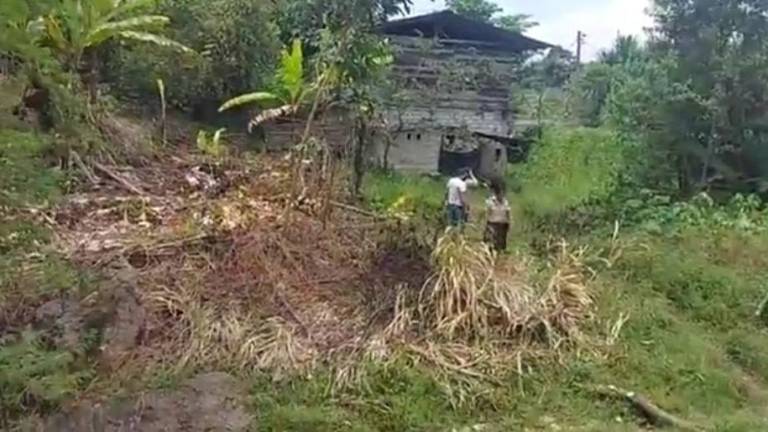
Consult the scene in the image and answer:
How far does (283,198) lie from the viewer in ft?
28.2

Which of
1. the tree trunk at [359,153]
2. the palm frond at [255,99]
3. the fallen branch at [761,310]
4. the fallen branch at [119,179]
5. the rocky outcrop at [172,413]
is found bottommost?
the rocky outcrop at [172,413]

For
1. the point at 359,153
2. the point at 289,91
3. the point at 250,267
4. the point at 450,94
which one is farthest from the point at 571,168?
the point at 250,267

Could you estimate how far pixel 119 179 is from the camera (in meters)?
10.2

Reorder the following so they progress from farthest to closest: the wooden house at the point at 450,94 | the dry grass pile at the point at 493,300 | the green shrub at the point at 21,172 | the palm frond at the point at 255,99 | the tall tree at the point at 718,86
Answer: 1. the wooden house at the point at 450,94
2. the palm frond at the point at 255,99
3. the tall tree at the point at 718,86
4. the dry grass pile at the point at 493,300
5. the green shrub at the point at 21,172

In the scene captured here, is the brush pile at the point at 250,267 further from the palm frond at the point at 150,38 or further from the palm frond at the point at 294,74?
the palm frond at the point at 150,38

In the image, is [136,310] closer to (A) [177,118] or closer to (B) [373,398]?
(B) [373,398]

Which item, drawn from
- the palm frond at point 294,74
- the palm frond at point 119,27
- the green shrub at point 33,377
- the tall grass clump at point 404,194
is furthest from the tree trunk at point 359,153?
the green shrub at point 33,377

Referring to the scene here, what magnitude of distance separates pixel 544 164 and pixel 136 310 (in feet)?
36.2

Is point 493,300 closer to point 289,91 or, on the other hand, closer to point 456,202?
point 456,202

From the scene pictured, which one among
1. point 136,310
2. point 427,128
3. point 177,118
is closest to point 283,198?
point 136,310

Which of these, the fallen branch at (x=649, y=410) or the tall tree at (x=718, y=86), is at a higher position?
the tall tree at (x=718, y=86)

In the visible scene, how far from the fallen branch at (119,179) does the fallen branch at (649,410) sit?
5845mm

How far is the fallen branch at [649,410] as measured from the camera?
228 inches

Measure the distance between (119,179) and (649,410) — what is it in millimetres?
6734
